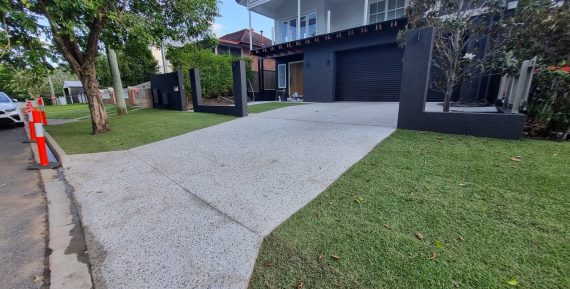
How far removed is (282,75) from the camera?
53.8 feet

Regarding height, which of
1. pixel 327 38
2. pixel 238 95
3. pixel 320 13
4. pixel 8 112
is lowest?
pixel 8 112

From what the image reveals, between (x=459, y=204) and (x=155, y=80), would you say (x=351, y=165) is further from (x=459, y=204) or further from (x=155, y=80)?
(x=155, y=80)

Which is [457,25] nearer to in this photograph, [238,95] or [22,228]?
[238,95]

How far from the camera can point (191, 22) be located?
905cm

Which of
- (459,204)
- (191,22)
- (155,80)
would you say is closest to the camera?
(459,204)

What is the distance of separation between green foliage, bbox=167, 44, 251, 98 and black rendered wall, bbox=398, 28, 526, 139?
1007cm

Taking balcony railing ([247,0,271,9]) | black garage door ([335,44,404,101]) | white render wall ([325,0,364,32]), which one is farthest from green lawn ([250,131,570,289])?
balcony railing ([247,0,271,9])

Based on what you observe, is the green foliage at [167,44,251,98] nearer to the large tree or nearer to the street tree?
the large tree

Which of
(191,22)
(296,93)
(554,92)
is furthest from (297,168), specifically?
(296,93)

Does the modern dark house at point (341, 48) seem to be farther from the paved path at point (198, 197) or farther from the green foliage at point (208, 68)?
the paved path at point (198, 197)

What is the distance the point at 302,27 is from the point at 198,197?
1450 cm

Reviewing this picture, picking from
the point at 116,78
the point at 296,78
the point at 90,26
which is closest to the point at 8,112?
the point at 116,78

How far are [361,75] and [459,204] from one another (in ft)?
35.3

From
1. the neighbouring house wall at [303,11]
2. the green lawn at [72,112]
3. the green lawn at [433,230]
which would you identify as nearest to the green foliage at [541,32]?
the green lawn at [433,230]
